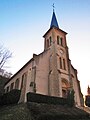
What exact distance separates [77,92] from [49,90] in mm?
6851

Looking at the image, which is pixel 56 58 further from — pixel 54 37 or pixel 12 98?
pixel 12 98

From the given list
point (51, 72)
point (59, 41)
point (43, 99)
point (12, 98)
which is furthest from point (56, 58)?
point (12, 98)

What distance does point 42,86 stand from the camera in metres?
24.3

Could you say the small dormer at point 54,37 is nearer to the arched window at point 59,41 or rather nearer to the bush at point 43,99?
the arched window at point 59,41

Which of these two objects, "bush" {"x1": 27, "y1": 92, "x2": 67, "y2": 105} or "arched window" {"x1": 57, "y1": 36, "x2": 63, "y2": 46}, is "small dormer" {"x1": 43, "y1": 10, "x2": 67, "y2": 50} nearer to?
"arched window" {"x1": 57, "y1": 36, "x2": 63, "y2": 46}

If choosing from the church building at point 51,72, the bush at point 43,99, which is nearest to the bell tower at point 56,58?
the church building at point 51,72

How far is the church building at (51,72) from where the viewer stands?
78.4 feet

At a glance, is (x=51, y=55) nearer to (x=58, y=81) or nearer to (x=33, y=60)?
(x=33, y=60)

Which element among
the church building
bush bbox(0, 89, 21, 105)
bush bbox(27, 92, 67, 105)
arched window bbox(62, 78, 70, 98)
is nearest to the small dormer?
the church building

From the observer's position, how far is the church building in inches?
941

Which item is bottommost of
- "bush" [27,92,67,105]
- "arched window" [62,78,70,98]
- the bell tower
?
"bush" [27,92,67,105]

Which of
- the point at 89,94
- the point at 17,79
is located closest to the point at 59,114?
the point at 89,94

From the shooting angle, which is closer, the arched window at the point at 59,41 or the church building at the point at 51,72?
the church building at the point at 51,72

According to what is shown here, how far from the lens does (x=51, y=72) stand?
84.0 feet
